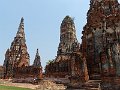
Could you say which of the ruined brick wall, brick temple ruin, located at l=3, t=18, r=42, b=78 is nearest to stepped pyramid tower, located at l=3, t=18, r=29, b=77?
brick temple ruin, located at l=3, t=18, r=42, b=78

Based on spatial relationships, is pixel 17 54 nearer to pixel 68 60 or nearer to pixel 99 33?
pixel 68 60

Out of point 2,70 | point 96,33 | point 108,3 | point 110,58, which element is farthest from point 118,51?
point 2,70

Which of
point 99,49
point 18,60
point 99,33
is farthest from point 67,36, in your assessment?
point 99,49

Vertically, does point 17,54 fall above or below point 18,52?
below

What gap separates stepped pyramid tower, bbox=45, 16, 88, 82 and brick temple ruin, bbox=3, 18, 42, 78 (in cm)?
315

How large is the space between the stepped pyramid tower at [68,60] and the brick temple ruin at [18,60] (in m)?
3.15

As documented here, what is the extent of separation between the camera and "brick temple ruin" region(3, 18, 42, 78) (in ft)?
112

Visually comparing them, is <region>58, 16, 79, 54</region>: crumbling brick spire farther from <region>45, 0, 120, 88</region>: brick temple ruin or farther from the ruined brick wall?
<region>45, 0, 120, 88</region>: brick temple ruin

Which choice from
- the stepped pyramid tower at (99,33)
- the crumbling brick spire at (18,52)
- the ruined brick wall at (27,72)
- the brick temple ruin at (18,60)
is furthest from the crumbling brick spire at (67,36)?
the stepped pyramid tower at (99,33)

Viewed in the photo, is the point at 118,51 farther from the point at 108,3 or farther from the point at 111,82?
the point at 108,3

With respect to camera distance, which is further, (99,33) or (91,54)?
(91,54)

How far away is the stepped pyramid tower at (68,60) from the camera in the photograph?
71.5 feet

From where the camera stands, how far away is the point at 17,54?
4091cm

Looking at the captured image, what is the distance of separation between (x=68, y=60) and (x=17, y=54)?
523 inches
